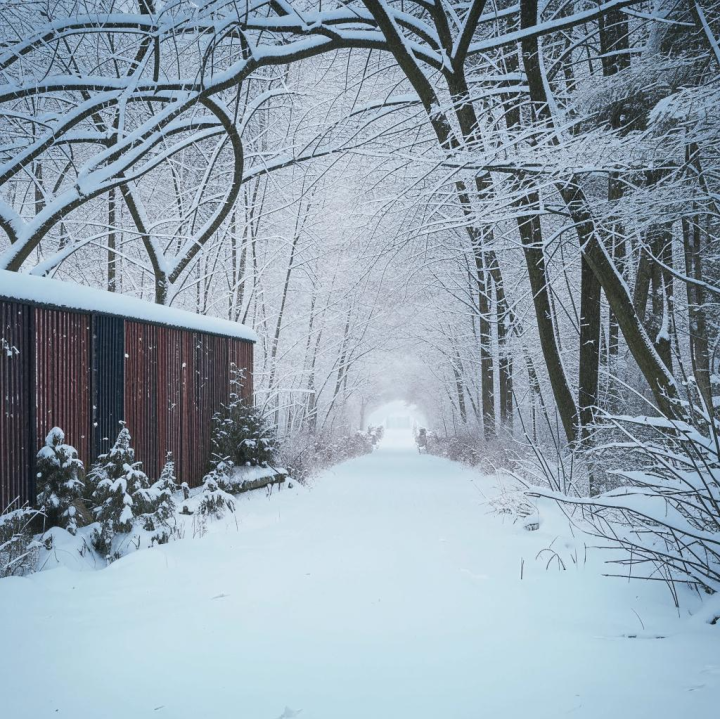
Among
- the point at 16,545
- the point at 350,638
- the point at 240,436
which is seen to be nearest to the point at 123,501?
the point at 16,545

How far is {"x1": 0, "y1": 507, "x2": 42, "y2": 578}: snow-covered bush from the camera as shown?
3.16m

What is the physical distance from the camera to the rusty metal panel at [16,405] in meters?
3.91

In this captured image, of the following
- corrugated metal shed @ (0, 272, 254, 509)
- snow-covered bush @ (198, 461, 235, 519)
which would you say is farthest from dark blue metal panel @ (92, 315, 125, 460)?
snow-covered bush @ (198, 461, 235, 519)

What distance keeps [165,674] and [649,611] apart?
236cm

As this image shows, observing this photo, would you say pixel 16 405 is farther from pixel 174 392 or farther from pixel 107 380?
pixel 174 392

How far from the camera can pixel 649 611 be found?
2545mm

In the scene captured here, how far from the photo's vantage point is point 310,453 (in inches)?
460

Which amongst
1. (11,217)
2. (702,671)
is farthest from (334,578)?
(11,217)

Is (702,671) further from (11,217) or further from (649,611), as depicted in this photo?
(11,217)

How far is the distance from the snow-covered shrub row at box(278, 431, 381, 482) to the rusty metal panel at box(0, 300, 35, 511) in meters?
4.71

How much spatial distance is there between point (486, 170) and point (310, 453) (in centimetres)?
891

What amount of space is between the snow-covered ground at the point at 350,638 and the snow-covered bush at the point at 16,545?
0.60 ft

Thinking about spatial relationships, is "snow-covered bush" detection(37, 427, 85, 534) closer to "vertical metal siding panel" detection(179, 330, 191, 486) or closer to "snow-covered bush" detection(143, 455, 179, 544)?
"snow-covered bush" detection(143, 455, 179, 544)

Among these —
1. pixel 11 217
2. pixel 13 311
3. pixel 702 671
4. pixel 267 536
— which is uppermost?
pixel 11 217
